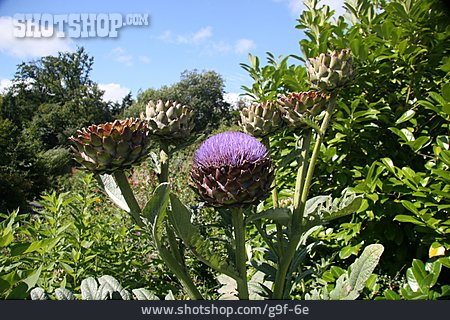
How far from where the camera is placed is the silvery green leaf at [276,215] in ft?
1.65

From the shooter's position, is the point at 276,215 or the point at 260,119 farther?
the point at 260,119

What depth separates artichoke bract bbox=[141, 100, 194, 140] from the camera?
1.92 ft

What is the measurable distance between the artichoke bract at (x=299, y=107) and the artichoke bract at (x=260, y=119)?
2 centimetres

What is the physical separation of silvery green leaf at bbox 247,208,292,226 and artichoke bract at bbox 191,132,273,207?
0.02 m

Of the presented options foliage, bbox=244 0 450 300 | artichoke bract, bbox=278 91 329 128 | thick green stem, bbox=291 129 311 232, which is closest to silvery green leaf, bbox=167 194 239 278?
thick green stem, bbox=291 129 311 232

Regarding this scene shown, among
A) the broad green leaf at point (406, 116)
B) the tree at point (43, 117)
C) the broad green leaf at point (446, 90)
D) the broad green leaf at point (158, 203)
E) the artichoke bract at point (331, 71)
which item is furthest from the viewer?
the tree at point (43, 117)

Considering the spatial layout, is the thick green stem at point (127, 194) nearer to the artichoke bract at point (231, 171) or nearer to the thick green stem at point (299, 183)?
the artichoke bract at point (231, 171)

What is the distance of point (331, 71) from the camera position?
0.65 metres

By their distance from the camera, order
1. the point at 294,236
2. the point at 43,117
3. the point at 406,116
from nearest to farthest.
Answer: the point at 294,236
the point at 406,116
the point at 43,117

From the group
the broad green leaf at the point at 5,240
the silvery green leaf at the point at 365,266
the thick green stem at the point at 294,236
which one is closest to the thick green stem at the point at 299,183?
the thick green stem at the point at 294,236

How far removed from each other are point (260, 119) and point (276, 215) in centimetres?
17

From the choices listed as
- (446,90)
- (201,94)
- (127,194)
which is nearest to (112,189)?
(127,194)

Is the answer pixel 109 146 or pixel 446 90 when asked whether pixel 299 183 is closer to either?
pixel 109 146

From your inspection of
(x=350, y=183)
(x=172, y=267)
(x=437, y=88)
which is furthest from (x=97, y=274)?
(x=437, y=88)
